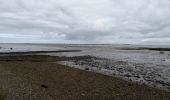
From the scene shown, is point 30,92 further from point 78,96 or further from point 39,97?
point 78,96

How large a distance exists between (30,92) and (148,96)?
773 centimetres

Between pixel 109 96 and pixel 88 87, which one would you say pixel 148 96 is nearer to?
pixel 109 96

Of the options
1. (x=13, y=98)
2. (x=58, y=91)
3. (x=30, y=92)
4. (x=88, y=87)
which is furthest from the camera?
(x=88, y=87)

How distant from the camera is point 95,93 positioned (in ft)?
46.9

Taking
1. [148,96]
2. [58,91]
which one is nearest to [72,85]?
[58,91]

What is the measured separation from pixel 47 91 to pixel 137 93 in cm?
626

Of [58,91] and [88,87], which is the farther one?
[88,87]

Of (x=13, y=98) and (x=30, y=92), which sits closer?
(x=13, y=98)

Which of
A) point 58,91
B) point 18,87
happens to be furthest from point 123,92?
point 18,87

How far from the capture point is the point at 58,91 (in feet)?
46.9

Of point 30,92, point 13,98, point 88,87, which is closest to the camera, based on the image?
point 13,98

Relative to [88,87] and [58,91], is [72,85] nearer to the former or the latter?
[88,87]

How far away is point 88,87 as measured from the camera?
16.2 metres

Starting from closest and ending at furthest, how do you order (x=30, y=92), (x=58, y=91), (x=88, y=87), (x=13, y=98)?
(x=13, y=98) < (x=30, y=92) < (x=58, y=91) < (x=88, y=87)
